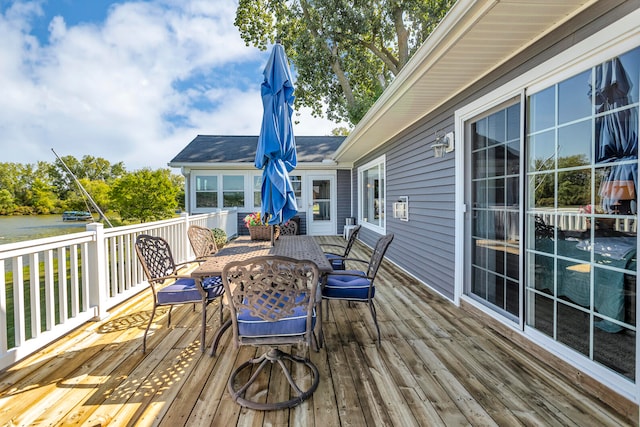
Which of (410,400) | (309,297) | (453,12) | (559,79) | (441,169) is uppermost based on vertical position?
(453,12)

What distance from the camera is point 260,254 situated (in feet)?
9.28

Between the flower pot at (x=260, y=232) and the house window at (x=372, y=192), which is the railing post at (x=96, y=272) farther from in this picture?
the house window at (x=372, y=192)

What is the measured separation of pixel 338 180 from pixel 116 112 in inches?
550

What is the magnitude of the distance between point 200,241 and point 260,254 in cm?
108

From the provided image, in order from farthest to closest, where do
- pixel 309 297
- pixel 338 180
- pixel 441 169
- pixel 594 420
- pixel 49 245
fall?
pixel 338 180 < pixel 441 169 < pixel 49 245 < pixel 309 297 < pixel 594 420

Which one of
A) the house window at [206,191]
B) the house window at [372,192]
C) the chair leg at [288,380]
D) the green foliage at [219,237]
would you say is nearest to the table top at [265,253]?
the chair leg at [288,380]

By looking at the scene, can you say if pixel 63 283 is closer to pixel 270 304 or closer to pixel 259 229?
pixel 259 229

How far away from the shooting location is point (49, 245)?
2.55 meters

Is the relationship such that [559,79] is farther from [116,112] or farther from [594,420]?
A: [116,112]

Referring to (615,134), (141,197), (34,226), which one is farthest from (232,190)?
(34,226)

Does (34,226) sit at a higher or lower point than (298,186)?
lower

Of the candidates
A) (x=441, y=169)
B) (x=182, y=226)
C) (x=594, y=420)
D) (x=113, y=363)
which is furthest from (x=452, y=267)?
(x=182, y=226)

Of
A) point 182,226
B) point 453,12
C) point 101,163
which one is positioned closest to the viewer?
point 453,12

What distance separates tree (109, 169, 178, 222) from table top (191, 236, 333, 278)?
7659 mm
